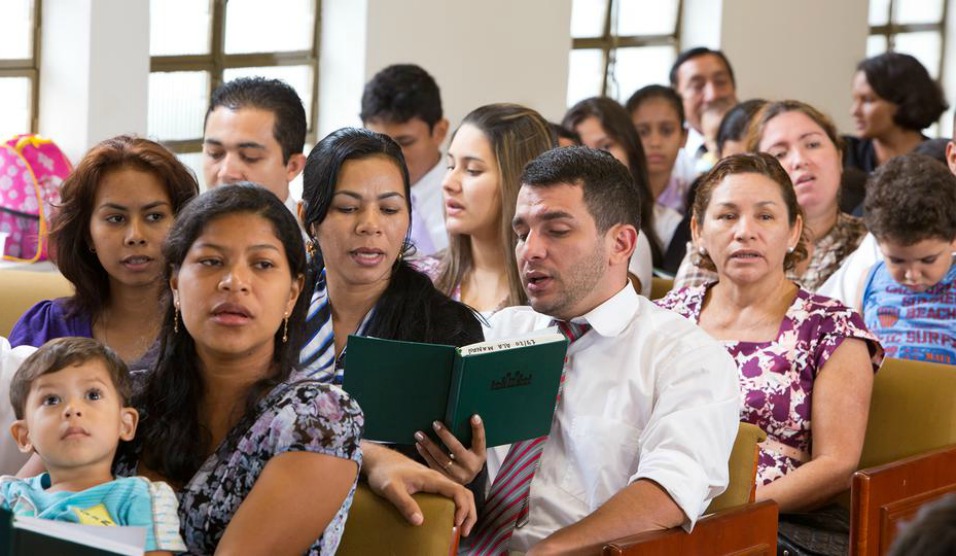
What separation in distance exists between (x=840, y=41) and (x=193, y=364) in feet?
23.2

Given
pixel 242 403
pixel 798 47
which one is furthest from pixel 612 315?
pixel 798 47

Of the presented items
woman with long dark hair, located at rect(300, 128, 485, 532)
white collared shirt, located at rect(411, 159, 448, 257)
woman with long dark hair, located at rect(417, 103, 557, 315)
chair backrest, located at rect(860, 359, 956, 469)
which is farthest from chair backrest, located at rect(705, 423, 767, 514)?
white collared shirt, located at rect(411, 159, 448, 257)

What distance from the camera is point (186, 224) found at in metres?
2.50

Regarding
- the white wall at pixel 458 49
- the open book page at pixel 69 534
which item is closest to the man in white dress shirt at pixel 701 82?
the white wall at pixel 458 49

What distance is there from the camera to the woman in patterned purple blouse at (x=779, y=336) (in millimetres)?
3289

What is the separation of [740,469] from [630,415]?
251 mm

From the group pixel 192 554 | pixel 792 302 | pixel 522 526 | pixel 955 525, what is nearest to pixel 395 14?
pixel 792 302

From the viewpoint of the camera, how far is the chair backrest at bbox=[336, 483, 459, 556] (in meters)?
2.33

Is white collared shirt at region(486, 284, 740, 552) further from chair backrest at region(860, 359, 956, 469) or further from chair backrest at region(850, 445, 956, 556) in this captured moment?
chair backrest at region(860, 359, 956, 469)

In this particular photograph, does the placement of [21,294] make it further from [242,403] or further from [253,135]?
[242,403]

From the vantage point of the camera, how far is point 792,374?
11.2 feet

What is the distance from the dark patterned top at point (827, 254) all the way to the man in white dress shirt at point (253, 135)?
1324 millimetres

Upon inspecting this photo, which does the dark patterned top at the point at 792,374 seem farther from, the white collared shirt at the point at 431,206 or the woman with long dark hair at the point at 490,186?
the white collared shirt at the point at 431,206

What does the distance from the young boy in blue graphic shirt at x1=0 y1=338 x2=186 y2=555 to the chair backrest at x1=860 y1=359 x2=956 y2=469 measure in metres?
1.88
